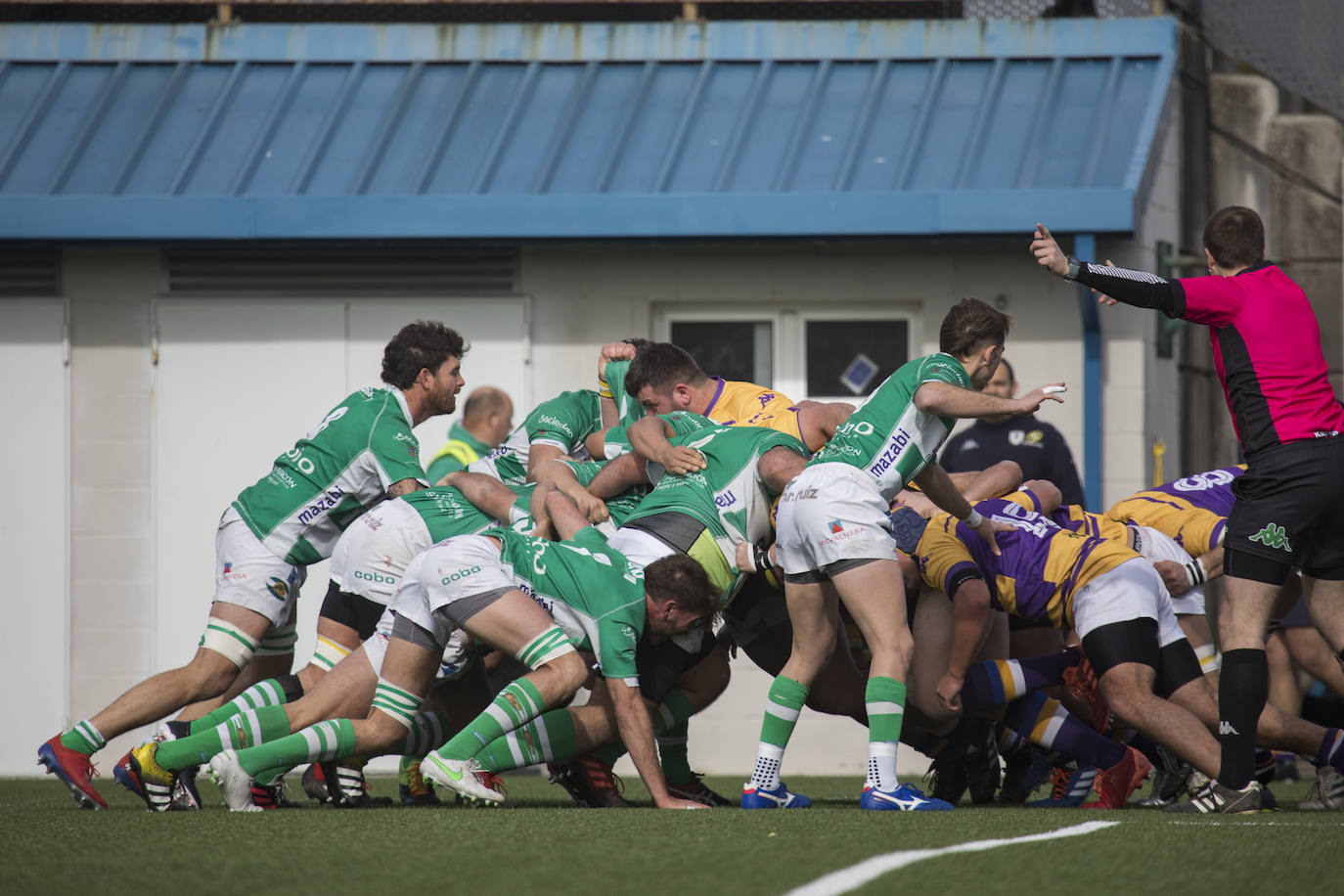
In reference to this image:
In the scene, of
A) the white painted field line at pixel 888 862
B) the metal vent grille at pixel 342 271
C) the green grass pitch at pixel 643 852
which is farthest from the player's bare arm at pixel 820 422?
the metal vent grille at pixel 342 271

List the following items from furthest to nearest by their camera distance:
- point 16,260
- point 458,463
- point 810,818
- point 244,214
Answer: point 16,260 < point 244,214 < point 458,463 < point 810,818

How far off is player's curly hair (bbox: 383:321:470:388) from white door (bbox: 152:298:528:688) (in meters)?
2.75

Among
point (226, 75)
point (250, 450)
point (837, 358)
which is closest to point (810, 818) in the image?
point (837, 358)

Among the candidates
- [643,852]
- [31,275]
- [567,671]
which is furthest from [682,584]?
[31,275]

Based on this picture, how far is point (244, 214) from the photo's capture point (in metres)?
9.27

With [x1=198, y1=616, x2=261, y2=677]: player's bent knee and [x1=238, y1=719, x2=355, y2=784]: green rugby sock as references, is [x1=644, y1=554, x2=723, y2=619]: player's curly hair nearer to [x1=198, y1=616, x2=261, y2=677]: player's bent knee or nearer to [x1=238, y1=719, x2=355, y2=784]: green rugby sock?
[x1=238, y1=719, x2=355, y2=784]: green rugby sock

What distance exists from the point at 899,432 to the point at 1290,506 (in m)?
1.33

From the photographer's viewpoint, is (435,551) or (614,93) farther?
(614,93)

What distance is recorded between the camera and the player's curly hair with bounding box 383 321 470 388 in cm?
684

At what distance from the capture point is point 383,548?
6.48m

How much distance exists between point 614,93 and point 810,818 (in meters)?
5.89

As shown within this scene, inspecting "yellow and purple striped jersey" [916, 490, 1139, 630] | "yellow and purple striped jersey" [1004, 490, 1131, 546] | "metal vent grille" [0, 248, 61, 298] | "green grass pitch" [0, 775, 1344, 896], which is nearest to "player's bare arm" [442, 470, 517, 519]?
"green grass pitch" [0, 775, 1344, 896]

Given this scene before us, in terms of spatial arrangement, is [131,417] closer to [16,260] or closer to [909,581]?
[16,260]

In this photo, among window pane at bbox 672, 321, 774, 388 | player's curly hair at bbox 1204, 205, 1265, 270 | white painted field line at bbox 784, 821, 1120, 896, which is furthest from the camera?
window pane at bbox 672, 321, 774, 388
